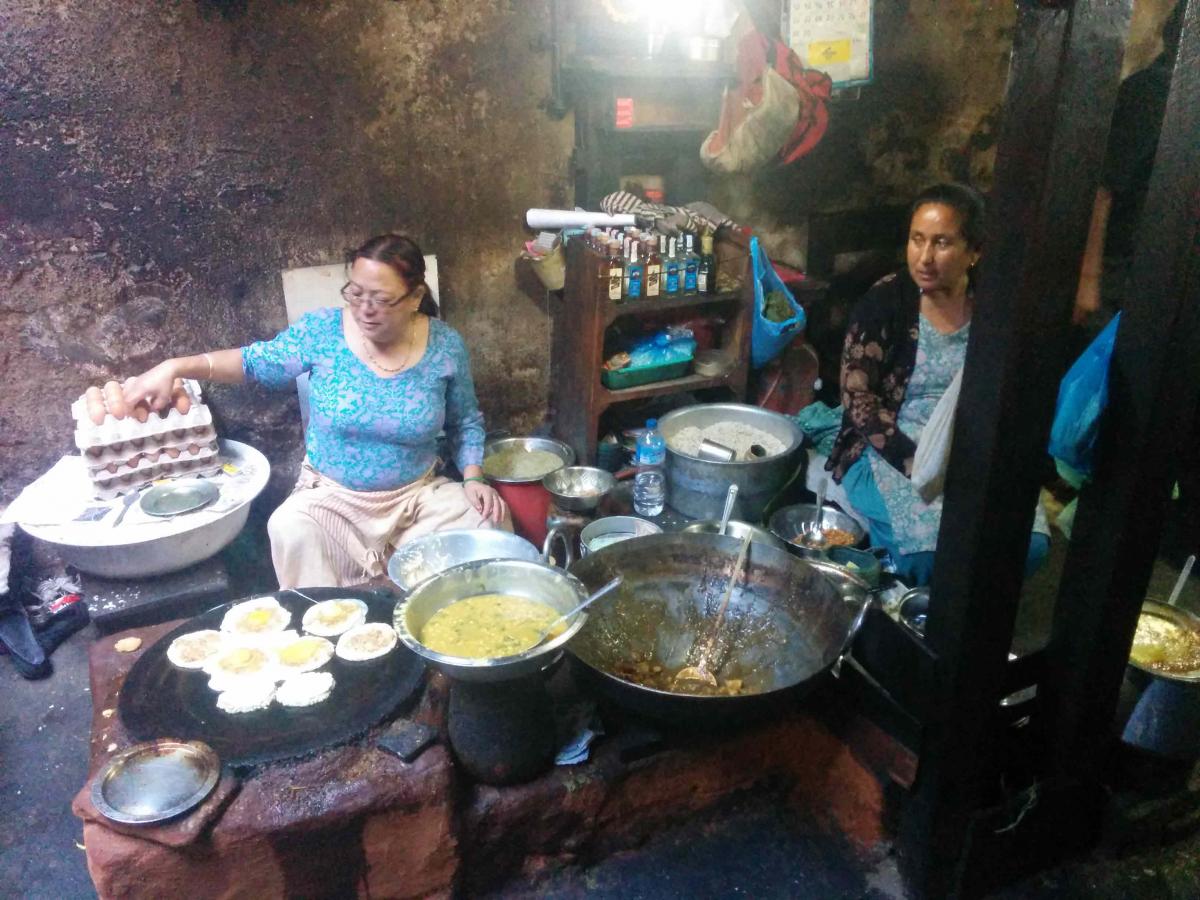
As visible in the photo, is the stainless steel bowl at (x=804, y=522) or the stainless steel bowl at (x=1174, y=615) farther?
the stainless steel bowl at (x=804, y=522)

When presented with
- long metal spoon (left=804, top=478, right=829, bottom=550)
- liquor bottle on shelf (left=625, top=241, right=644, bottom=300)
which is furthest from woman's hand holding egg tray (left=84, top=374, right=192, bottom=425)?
long metal spoon (left=804, top=478, right=829, bottom=550)

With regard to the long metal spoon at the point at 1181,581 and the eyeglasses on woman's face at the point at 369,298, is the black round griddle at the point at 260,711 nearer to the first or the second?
the eyeglasses on woman's face at the point at 369,298

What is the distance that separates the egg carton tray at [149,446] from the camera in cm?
329

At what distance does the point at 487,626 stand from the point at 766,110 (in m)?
3.04

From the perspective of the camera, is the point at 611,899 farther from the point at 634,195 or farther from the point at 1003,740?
the point at 634,195

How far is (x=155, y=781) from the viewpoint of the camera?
2230mm

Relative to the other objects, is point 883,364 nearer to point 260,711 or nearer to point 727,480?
point 727,480

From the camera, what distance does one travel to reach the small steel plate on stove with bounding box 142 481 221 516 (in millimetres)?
3270

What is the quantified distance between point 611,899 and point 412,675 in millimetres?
961

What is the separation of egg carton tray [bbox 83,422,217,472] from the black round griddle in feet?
3.21

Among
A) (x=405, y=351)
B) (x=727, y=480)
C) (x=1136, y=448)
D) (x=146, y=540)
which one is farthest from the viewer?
(x=727, y=480)

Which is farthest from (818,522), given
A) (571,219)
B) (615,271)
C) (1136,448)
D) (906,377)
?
(571,219)

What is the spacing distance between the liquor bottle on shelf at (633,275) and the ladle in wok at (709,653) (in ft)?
4.99

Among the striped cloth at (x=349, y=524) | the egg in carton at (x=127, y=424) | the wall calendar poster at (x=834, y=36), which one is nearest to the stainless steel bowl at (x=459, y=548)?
the striped cloth at (x=349, y=524)
